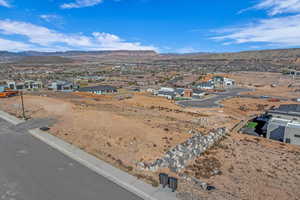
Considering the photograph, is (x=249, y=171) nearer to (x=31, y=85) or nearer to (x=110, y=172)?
(x=110, y=172)

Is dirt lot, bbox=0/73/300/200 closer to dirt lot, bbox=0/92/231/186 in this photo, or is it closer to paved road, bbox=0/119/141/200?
dirt lot, bbox=0/92/231/186

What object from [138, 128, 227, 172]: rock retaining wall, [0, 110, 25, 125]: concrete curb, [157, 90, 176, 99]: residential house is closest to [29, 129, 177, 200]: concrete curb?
[138, 128, 227, 172]: rock retaining wall

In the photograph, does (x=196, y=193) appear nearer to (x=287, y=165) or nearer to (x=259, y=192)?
(x=259, y=192)

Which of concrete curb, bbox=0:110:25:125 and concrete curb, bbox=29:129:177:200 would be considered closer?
concrete curb, bbox=29:129:177:200

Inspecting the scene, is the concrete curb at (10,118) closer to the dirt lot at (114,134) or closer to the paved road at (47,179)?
the dirt lot at (114,134)

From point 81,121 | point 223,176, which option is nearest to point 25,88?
point 81,121

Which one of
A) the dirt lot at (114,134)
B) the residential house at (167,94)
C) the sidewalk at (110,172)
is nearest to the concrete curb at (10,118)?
the dirt lot at (114,134)

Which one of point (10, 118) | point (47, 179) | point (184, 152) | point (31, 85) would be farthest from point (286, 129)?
point (31, 85)
